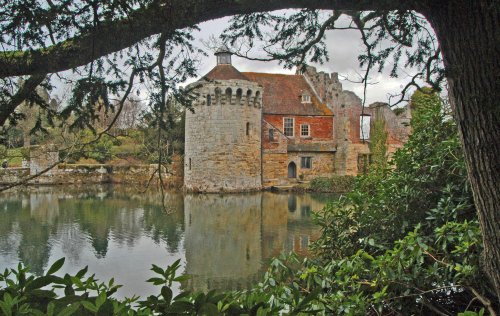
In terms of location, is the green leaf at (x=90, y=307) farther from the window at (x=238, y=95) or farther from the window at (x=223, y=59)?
the window at (x=223, y=59)

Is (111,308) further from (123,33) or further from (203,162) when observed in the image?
(203,162)

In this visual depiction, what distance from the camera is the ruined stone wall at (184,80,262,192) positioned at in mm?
26281

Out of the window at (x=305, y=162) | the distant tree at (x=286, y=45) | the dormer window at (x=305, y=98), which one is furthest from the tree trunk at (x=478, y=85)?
the dormer window at (x=305, y=98)

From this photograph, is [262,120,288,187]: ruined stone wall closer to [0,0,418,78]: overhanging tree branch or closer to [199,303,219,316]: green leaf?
[0,0,418,78]: overhanging tree branch

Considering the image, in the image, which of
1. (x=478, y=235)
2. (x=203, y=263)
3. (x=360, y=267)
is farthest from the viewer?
(x=203, y=263)

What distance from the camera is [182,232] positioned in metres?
13.5

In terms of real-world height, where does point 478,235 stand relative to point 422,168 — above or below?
below

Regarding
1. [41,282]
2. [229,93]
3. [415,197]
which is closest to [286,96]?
[229,93]

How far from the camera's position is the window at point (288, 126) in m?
30.2

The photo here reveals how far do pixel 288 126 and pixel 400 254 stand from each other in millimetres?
27069

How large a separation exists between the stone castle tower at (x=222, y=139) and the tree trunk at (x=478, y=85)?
24114mm

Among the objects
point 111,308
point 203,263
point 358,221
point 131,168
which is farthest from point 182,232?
point 131,168

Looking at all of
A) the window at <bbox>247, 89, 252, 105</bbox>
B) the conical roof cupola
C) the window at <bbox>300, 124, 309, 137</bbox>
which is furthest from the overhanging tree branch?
the window at <bbox>300, 124, 309, 137</bbox>

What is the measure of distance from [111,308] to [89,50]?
5.24ft
